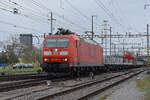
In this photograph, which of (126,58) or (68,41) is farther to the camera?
(126,58)

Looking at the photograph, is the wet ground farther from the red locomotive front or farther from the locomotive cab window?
the locomotive cab window

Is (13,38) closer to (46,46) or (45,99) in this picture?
(46,46)

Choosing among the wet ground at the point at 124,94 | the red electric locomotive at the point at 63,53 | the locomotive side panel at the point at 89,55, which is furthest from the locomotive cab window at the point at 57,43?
the wet ground at the point at 124,94

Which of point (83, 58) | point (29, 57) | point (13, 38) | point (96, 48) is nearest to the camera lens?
point (83, 58)

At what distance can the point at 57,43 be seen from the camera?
826 inches

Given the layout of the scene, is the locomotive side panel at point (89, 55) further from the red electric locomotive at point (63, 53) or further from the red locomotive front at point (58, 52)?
the red locomotive front at point (58, 52)

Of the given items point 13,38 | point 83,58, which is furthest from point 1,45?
point 83,58

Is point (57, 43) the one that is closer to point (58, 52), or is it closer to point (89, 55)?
point (58, 52)

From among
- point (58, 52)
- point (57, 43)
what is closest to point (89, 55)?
point (57, 43)

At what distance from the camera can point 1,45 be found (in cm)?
5947

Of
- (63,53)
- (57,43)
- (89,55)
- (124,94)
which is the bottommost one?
(124,94)

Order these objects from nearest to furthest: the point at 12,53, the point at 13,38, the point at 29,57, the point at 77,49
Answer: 1. the point at 77,49
2. the point at 12,53
3. the point at 13,38
4. the point at 29,57

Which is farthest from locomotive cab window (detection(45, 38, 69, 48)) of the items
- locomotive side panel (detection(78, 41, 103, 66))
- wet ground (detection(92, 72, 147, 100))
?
wet ground (detection(92, 72, 147, 100))

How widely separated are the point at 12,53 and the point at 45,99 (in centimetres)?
4181
